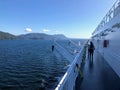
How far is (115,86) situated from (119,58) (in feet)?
5.00

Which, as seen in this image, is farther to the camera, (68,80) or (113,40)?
(113,40)

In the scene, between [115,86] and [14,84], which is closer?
[115,86]

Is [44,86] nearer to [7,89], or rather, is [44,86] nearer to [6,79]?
[7,89]

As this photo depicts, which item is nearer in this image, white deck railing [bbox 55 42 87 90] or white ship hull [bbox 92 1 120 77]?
white deck railing [bbox 55 42 87 90]

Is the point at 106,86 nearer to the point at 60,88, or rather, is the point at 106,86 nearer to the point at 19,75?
the point at 60,88

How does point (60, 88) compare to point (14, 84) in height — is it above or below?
above

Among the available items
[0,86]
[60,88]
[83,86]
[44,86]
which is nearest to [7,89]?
[0,86]

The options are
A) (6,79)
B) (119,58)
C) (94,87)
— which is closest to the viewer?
(94,87)

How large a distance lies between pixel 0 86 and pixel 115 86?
8155 millimetres

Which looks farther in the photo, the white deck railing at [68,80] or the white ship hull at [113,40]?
the white ship hull at [113,40]

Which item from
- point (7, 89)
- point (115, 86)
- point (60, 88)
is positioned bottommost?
point (7, 89)

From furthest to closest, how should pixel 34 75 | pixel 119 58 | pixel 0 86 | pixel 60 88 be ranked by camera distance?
pixel 34 75 < pixel 0 86 < pixel 119 58 < pixel 60 88

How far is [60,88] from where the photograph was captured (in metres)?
2.64

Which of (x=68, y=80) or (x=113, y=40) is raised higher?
(x=113, y=40)
